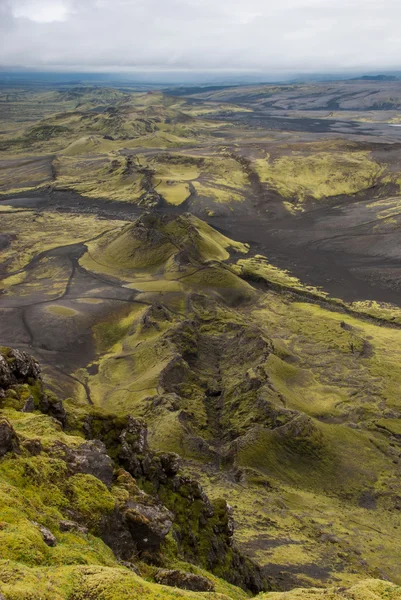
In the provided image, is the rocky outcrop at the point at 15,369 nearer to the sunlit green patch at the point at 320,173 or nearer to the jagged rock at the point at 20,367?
the jagged rock at the point at 20,367

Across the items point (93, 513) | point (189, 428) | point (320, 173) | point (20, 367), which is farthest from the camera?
point (320, 173)

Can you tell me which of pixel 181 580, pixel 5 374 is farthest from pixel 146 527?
pixel 5 374

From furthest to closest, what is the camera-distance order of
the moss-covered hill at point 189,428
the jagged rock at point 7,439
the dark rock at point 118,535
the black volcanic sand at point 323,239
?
the black volcanic sand at point 323,239, the dark rock at point 118,535, the jagged rock at point 7,439, the moss-covered hill at point 189,428

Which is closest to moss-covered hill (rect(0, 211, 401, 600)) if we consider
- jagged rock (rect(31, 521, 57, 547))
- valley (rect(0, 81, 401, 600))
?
jagged rock (rect(31, 521, 57, 547))

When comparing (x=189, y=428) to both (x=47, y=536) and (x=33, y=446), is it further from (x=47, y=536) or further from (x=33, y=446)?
(x=47, y=536)

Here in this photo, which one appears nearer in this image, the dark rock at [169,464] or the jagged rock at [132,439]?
the jagged rock at [132,439]

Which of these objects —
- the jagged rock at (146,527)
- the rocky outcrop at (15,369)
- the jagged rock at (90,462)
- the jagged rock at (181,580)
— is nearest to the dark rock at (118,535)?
the jagged rock at (146,527)
